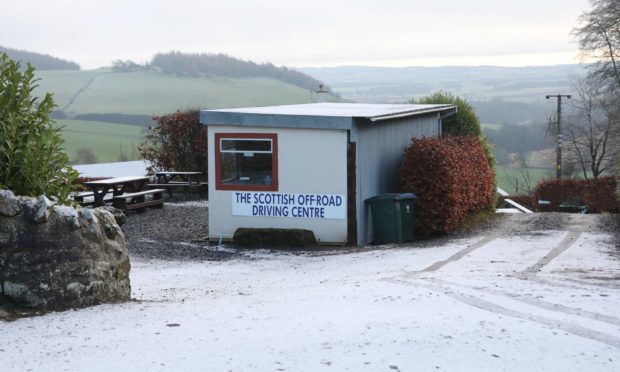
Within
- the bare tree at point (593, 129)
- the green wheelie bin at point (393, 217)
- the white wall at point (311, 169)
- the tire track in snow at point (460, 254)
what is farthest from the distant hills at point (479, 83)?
the white wall at point (311, 169)

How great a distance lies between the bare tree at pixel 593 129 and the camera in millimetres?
54781

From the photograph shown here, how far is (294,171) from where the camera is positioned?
1709 cm

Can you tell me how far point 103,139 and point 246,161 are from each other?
60.7m

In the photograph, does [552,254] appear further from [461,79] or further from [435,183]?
[461,79]

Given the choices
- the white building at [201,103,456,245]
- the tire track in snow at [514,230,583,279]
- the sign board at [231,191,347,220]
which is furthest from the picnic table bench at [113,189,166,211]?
the tire track in snow at [514,230,583,279]

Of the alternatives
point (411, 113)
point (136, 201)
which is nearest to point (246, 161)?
point (411, 113)

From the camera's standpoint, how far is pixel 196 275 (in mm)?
13023

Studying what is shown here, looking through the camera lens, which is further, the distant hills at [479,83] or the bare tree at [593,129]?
the distant hills at [479,83]

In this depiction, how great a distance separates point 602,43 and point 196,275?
143ft

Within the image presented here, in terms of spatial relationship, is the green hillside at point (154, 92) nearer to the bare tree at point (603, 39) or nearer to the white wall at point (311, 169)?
the bare tree at point (603, 39)

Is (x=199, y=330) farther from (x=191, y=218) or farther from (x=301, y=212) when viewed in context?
(x=191, y=218)

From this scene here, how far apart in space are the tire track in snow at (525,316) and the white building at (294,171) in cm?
693

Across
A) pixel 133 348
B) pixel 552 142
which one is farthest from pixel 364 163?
pixel 552 142

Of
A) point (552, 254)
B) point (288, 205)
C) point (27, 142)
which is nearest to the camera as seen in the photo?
point (27, 142)
